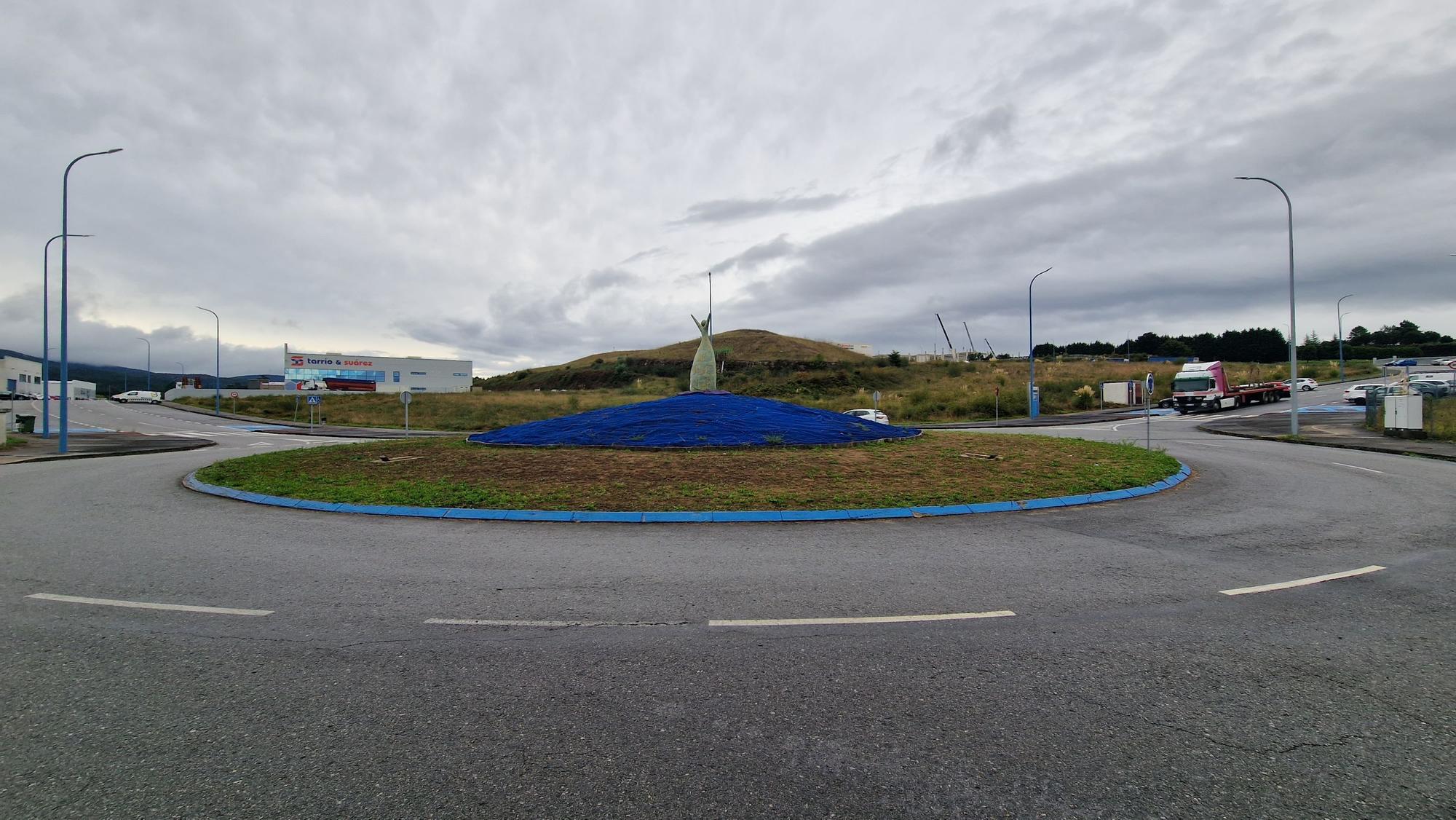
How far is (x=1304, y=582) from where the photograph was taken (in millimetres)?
5898

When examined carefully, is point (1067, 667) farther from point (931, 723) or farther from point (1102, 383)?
point (1102, 383)

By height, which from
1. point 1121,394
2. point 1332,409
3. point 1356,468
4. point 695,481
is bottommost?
point 695,481

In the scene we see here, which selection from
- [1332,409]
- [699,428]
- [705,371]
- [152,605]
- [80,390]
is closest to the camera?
[152,605]

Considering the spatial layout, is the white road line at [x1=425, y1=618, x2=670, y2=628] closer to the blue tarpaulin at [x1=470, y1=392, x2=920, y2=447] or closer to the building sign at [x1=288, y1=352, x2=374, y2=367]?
the blue tarpaulin at [x1=470, y1=392, x2=920, y2=447]

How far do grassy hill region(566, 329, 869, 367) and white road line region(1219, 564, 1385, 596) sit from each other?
10533 centimetres

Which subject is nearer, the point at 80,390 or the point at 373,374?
the point at 373,374

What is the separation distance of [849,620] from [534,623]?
2.31 m

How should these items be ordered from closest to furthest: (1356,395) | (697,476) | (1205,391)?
(697,476) < (1205,391) < (1356,395)

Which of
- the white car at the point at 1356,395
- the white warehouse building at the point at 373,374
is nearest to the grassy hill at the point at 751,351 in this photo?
the white warehouse building at the point at 373,374

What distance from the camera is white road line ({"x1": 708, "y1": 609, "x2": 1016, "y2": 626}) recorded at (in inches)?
187

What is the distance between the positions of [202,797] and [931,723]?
3.22 metres

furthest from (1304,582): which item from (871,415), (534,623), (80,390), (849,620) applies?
(80,390)

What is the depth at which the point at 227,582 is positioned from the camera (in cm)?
590

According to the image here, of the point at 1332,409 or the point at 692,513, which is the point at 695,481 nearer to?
the point at 692,513
